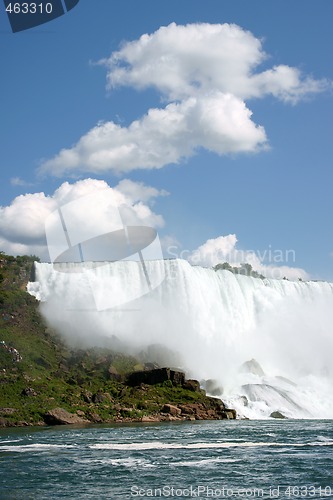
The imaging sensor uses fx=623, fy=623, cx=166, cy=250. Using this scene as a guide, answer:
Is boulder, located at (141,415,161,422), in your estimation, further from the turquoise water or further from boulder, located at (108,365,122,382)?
the turquoise water

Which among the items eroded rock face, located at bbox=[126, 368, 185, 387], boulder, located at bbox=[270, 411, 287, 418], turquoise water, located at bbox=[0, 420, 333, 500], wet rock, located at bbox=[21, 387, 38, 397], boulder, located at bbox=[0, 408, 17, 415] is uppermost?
eroded rock face, located at bbox=[126, 368, 185, 387]

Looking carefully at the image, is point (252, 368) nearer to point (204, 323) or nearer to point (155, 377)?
point (204, 323)

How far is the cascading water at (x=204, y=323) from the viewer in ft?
261

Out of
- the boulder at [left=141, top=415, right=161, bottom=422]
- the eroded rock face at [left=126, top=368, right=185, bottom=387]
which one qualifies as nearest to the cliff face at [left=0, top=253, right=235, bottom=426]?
the eroded rock face at [left=126, top=368, right=185, bottom=387]

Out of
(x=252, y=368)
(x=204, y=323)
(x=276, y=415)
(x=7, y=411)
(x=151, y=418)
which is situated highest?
(x=204, y=323)

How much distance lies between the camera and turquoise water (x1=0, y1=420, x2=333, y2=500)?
23094mm

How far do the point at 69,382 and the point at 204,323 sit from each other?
25.9 meters

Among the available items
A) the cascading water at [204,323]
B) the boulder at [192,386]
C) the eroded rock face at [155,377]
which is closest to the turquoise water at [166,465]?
the boulder at [192,386]

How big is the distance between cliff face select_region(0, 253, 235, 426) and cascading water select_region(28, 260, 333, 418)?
3266 mm

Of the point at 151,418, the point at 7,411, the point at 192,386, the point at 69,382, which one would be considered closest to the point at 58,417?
the point at 7,411

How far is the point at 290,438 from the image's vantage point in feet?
134

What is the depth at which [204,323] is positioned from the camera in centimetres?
8738

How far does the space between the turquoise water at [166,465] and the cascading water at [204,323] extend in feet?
107

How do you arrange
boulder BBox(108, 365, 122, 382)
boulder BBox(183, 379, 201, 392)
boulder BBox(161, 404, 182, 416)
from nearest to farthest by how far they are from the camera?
boulder BBox(161, 404, 182, 416) → boulder BBox(183, 379, 201, 392) → boulder BBox(108, 365, 122, 382)
